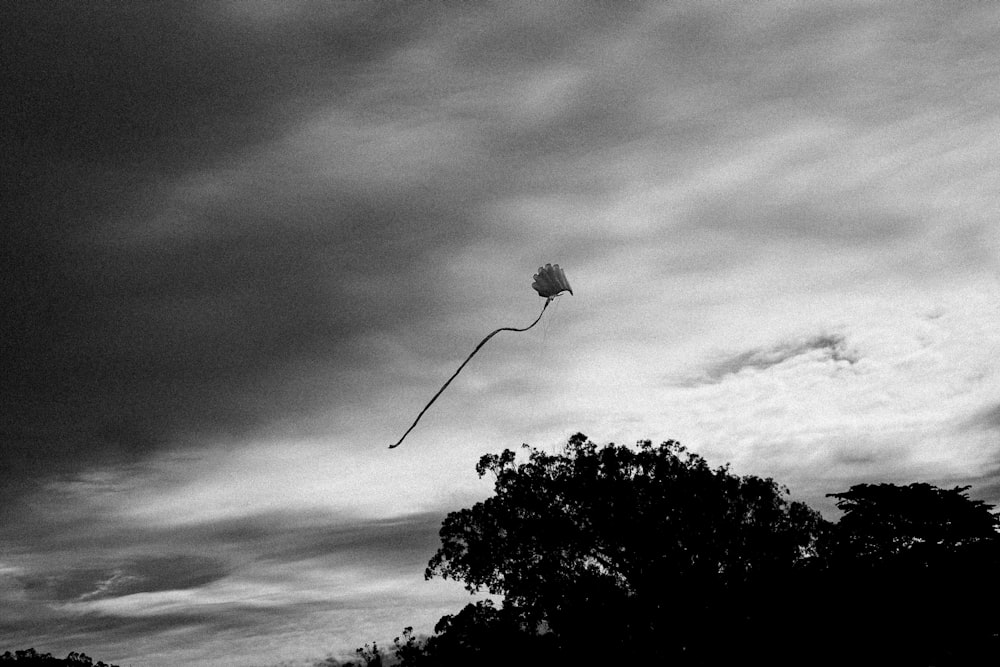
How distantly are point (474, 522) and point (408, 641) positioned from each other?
34.3 ft

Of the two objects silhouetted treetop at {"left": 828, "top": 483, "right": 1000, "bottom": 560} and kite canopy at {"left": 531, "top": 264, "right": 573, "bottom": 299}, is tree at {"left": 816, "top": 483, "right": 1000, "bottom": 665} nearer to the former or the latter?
silhouetted treetop at {"left": 828, "top": 483, "right": 1000, "bottom": 560}

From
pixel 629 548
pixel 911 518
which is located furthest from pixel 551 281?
pixel 911 518

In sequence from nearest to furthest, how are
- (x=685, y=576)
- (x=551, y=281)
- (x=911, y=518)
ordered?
(x=551, y=281)
(x=685, y=576)
(x=911, y=518)

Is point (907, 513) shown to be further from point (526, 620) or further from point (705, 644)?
point (526, 620)

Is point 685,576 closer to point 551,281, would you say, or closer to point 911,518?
point 911,518

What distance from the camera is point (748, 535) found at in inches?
1422

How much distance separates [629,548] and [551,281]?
66.2 ft

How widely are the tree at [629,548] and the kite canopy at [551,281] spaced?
19.6m

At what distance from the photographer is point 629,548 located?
35000 mm

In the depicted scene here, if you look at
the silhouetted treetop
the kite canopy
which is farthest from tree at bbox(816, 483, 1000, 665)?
the kite canopy

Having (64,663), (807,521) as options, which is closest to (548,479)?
(807,521)

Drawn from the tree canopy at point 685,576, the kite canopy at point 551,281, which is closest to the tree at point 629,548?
the tree canopy at point 685,576

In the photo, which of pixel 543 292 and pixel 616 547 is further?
pixel 616 547

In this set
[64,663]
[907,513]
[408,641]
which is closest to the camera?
[907,513]
